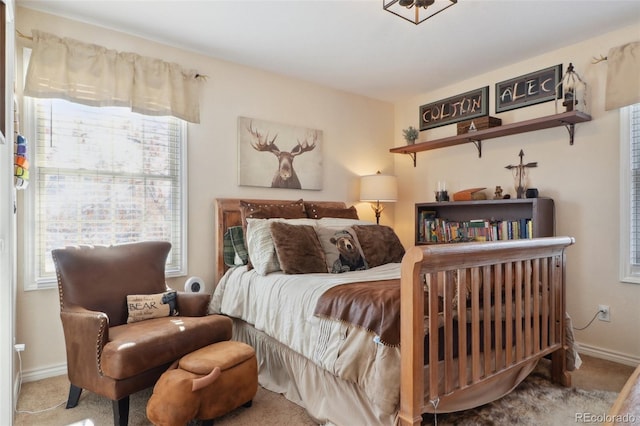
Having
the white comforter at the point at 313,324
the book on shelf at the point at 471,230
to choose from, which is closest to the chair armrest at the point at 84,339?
the white comforter at the point at 313,324

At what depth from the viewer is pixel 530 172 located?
3389 mm

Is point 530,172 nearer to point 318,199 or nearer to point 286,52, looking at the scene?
point 318,199

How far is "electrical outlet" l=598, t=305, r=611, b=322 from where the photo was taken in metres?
2.92

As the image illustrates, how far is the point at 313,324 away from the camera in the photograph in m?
2.04

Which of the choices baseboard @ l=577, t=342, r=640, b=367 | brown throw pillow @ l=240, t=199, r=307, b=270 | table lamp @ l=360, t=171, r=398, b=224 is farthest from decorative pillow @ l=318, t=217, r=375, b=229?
baseboard @ l=577, t=342, r=640, b=367

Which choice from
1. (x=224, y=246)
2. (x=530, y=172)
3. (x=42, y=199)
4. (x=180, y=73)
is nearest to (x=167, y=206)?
(x=224, y=246)

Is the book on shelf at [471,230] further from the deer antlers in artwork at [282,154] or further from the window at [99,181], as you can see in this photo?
the window at [99,181]

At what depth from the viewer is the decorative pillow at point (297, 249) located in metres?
2.57

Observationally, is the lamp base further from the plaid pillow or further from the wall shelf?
the plaid pillow

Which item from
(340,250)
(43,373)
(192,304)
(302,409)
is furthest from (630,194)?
(43,373)

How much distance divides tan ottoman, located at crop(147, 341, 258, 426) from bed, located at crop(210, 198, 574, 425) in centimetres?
32

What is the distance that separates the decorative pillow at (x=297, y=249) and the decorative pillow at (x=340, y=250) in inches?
2.2

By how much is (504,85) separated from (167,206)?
3.25 meters

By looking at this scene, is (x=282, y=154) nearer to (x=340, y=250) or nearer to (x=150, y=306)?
(x=340, y=250)
